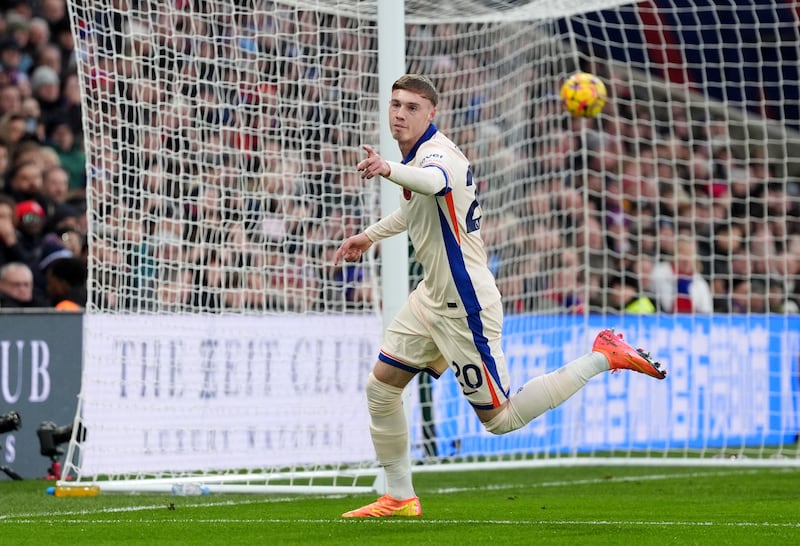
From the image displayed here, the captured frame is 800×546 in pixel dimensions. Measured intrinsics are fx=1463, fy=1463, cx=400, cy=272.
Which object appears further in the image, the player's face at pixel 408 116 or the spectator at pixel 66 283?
the spectator at pixel 66 283

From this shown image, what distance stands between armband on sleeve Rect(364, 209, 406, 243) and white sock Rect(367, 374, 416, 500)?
76 cm

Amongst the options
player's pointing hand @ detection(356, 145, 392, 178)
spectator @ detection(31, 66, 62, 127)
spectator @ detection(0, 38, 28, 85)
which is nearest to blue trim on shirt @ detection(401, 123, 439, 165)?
player's pointing hand @ detection(356, 145, 392, 178)

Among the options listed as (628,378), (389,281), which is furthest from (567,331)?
A: (389,281)

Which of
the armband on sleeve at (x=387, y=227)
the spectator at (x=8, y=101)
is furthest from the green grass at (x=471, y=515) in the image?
the spectator at (x=8, y=101)

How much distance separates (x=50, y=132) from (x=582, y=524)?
9238 millimetres

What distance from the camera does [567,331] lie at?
13.8 metres

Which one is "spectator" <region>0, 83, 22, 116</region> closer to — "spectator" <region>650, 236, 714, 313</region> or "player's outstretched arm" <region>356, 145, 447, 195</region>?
"spectator" <region>650, 236, 714, 313</region>

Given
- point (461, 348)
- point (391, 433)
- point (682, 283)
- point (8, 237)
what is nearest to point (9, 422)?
point (8, 237)

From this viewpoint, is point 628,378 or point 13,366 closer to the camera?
point 13,366

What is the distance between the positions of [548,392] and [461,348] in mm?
498

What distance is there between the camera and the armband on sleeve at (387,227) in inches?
306

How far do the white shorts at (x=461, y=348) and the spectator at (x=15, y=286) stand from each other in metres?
5.65

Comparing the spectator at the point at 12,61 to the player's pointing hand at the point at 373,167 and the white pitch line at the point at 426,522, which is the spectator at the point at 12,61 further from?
the player's pointing hand at the point at 373,167

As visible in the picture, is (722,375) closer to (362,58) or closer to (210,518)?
(362,58)
